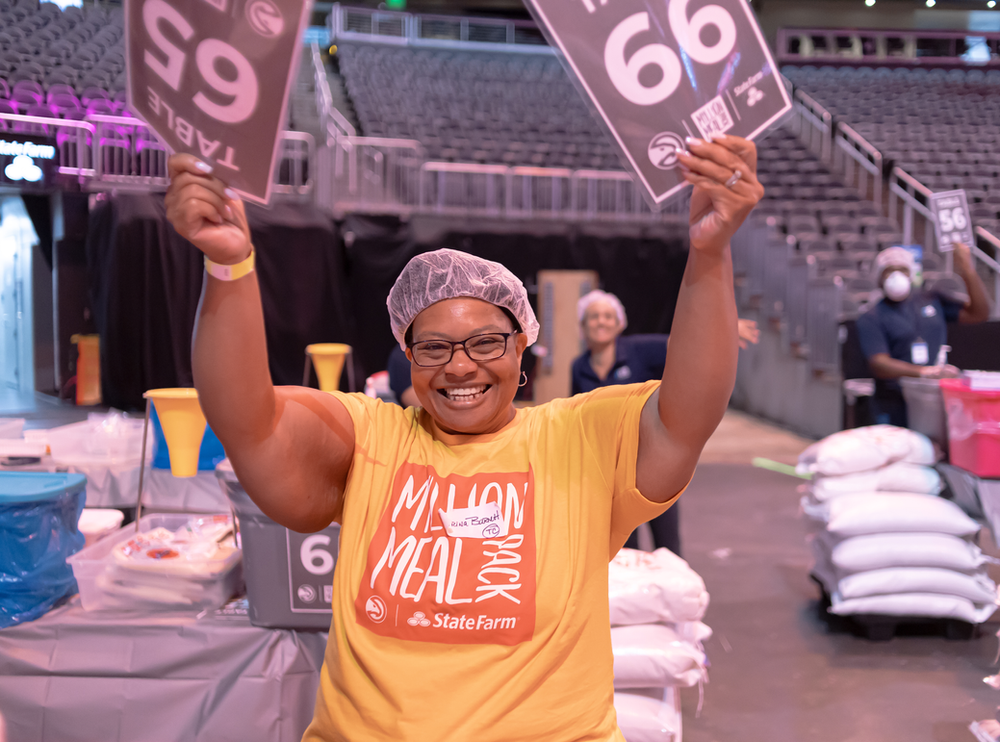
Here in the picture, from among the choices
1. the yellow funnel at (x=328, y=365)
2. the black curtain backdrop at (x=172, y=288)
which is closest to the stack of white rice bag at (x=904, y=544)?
the yellow funnel at (x=328, y=365)

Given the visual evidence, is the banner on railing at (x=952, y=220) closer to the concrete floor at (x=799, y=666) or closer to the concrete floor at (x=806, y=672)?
the concrete floor at (x=799, y=666)

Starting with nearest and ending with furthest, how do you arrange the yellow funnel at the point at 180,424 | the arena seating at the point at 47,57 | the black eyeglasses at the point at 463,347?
the black eyeglasses at the point at 463,347 < the yellow funnel at the point at 180,424 < the arena seating at the point at 47,57

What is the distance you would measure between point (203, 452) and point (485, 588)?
1.87 meters

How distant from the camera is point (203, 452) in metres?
2.65

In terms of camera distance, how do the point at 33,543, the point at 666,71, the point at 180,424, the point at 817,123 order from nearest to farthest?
the point at 666,71 → the point at 33,543 → the point at 180,424 → the point at 817,123

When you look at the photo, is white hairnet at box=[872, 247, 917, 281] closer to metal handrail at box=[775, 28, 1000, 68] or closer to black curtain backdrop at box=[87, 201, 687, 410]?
black curtain backdrop at box=[87, 201, 687, 410]

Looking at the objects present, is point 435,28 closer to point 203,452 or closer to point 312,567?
point 203,452

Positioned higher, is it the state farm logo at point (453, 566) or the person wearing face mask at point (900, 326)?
the person wearing face mask at point (900, 326)

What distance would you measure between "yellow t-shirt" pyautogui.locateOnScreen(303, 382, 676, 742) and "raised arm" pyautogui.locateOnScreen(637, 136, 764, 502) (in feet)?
0.29

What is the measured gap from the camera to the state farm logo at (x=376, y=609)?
3.64 feet

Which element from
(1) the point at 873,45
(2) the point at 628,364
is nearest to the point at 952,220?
(2) the point at 628,364

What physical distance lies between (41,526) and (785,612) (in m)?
3.03

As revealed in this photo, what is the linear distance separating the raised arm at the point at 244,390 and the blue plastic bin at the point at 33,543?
118cm

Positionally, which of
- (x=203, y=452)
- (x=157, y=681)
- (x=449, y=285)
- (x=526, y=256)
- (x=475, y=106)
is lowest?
(x=157, y=681)
